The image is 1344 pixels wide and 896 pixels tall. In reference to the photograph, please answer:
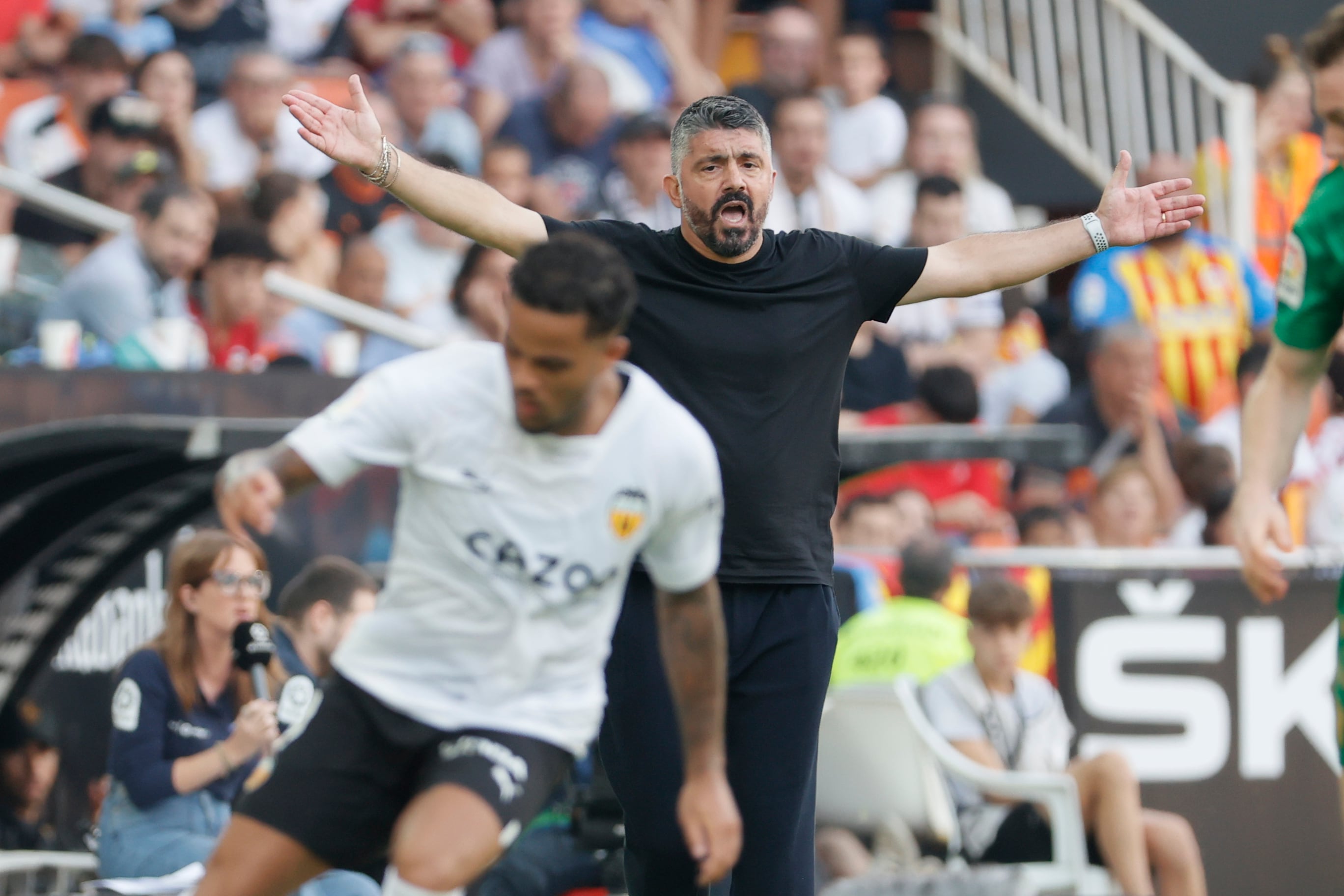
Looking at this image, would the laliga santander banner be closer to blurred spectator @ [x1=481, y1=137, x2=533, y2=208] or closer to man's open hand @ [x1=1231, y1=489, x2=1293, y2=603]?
man's open hand @ [x1=1231, y1=489, x2=1293, y2=603]

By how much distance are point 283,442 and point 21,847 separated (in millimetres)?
4105

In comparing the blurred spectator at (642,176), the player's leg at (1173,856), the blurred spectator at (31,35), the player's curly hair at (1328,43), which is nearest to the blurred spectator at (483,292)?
the blurred spectator at (642,176)

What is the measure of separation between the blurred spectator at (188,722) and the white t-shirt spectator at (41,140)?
448cm

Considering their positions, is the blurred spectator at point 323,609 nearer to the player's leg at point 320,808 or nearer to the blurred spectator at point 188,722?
the blurred spectator at point 188,722

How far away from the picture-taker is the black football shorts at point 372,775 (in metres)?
3.88

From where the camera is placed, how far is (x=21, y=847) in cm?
729

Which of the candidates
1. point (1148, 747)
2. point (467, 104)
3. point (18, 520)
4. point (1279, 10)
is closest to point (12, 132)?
Answer: point (467, 104)

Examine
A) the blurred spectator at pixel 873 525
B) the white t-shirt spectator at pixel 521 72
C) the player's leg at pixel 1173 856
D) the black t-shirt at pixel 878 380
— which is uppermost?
the white t-shirt spectator at pixel 521 72

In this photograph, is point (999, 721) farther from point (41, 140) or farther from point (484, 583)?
point (41, 140)

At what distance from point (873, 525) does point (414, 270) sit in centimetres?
313

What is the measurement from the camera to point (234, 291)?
8.77 metres

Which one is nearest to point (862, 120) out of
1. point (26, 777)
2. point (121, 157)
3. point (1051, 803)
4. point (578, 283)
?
point (121, 157)

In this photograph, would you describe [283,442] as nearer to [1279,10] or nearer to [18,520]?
[18,520]

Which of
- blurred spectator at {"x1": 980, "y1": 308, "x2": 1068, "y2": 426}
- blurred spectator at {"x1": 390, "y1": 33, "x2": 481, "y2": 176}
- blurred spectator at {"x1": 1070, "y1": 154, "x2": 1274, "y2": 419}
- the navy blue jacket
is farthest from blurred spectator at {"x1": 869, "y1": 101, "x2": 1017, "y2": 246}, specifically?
the navy blue jacket
